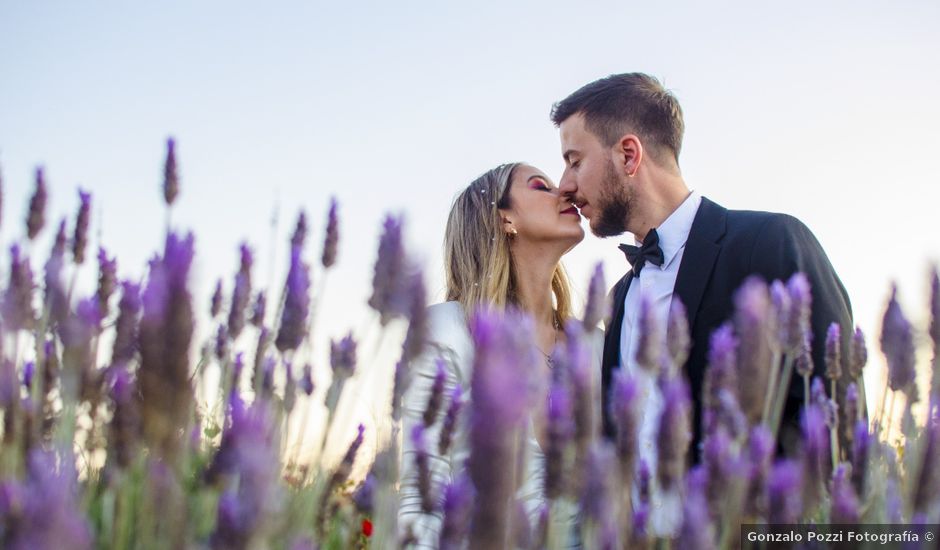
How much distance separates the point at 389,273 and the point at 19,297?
0.66 metres

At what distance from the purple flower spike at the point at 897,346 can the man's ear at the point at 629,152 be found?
2.84 m

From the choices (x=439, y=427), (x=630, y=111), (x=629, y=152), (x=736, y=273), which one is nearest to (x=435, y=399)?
(x=439, y=427)

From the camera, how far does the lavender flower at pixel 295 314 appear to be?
1419 mm

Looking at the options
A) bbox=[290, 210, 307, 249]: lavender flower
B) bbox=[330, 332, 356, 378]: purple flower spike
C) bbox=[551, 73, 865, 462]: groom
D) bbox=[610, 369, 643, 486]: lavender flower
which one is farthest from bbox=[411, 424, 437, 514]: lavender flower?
bbox=[551, 73, 865, 462]: groom

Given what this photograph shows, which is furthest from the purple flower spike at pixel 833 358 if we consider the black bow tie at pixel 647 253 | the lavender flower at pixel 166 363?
the black bow tie at pixel 647 253

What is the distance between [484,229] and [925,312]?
2938 mm

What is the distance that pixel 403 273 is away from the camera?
1448mm

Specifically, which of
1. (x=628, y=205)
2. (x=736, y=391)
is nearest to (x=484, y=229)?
(x=628, y=205)

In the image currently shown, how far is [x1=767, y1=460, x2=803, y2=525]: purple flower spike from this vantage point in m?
1.14

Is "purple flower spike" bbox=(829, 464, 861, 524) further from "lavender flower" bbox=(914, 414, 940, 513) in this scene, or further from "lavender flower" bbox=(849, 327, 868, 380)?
"lavender flower" bbox=(849, 327, 868, 380)

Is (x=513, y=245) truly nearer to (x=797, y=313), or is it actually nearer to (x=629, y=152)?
(x=629, y=152)

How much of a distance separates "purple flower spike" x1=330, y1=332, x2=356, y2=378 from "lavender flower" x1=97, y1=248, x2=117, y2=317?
0.44m

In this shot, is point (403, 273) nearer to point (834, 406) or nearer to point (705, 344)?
point (834, 406)

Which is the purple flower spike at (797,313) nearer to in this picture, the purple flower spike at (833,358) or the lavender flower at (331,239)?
the purple flower spike at (833,358)
